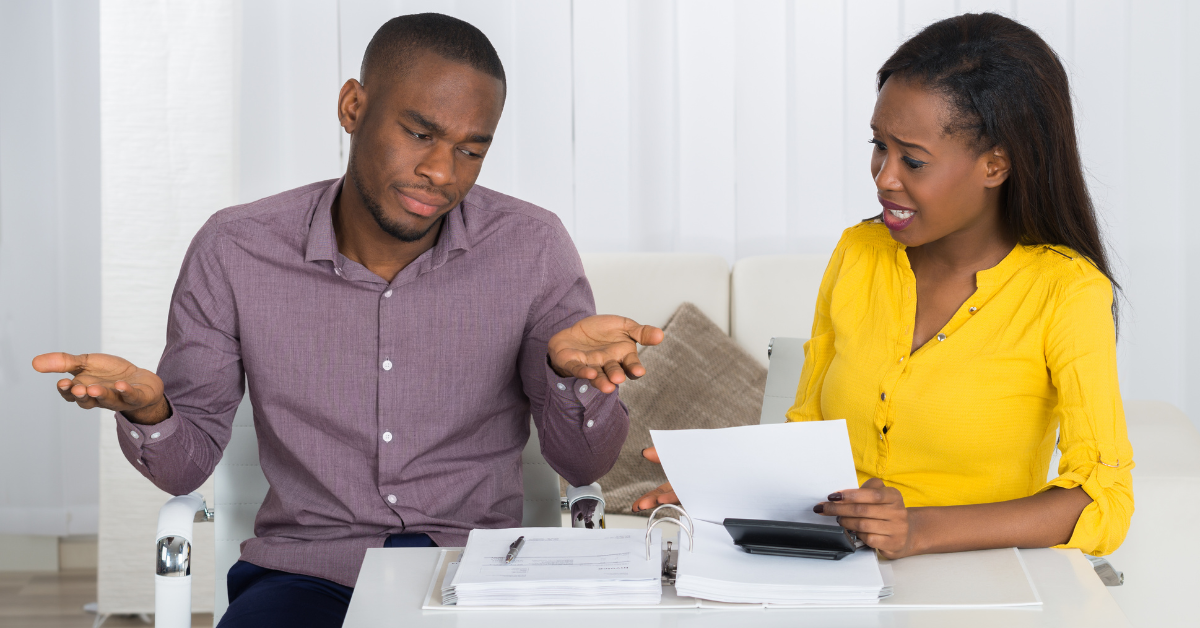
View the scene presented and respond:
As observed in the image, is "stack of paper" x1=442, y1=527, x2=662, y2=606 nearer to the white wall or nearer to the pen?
the pen

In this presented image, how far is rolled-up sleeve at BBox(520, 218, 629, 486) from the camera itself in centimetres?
149

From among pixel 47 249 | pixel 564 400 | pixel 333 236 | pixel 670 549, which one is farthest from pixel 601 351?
pixel 47 249

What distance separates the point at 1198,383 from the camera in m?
2.94

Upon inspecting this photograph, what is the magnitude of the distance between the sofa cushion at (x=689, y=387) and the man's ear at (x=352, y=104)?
3.59ft

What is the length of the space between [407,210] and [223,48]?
1.51m

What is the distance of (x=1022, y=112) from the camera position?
1.33 metres

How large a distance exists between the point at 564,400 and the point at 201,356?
57 cm

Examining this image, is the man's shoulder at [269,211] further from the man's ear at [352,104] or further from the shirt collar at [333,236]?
the man's ear at [352,104]

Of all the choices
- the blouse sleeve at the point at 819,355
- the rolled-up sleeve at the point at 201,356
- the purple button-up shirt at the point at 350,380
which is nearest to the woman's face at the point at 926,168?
the blouse sleeve at the point at 819,355

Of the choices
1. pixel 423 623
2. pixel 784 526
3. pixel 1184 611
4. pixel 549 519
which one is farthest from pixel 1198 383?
pixel 423 623

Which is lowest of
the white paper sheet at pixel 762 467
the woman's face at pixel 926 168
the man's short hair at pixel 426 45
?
the white paper sheet at pixel 762 467

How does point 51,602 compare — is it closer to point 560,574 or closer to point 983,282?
point 560,574

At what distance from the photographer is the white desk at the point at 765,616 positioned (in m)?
0.92

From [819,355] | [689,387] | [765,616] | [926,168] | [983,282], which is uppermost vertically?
[926,168]
